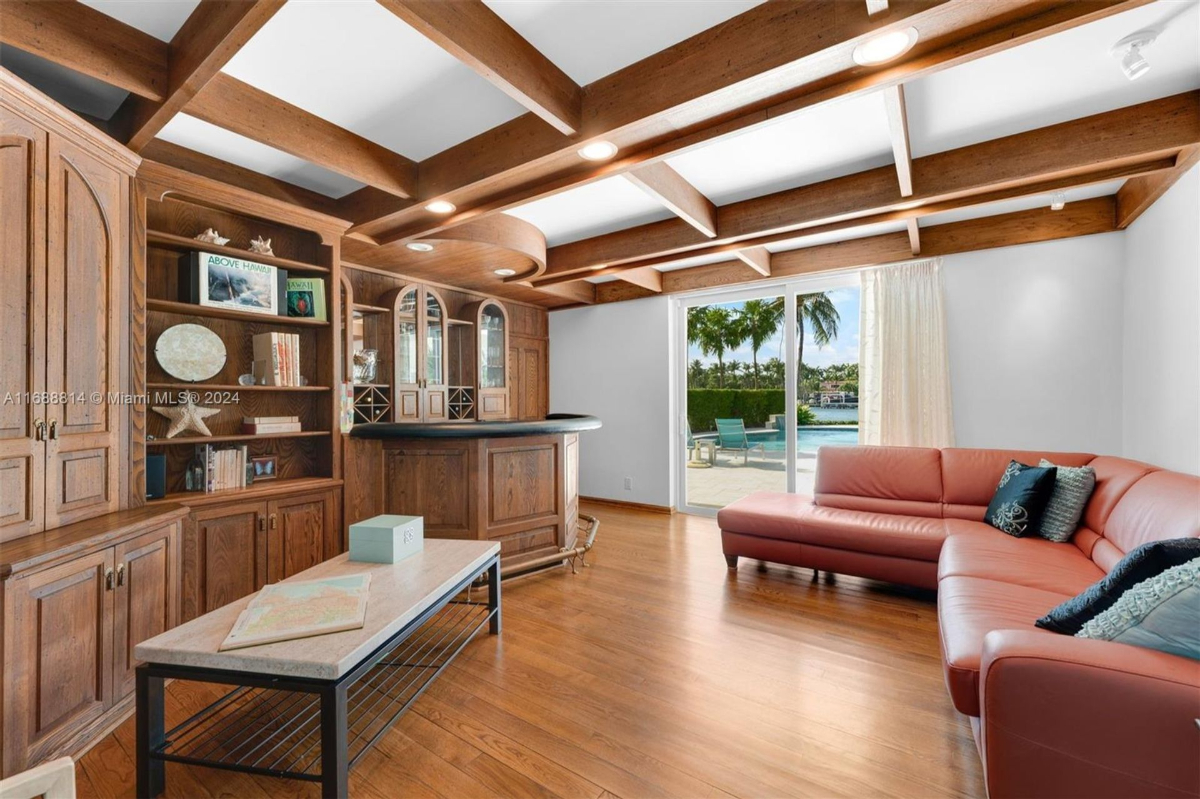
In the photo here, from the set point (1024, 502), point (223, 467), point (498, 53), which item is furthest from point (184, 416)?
point (1024, 502)

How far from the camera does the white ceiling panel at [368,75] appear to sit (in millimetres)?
1721

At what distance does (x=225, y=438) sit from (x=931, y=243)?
5.12 m

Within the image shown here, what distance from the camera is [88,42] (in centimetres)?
175

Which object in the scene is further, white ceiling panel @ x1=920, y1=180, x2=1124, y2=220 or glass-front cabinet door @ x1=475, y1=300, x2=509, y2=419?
glass-front cabinet door @ x1=475, y1=300, x2=509, y2=419

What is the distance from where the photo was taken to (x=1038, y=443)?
370 cm

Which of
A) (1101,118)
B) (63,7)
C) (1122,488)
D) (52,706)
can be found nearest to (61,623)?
(52,706)

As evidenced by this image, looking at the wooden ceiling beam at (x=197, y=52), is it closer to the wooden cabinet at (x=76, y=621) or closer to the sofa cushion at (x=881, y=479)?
the wooden cabinet at (x=76, y=621)

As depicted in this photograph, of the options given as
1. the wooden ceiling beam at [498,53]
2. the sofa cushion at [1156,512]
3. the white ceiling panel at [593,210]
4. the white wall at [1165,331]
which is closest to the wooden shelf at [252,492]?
the white ceiling panel at [593,210]

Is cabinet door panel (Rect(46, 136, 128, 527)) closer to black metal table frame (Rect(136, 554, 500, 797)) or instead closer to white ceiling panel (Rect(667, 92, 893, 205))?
black metal table frame (Rect(136, 554, 500, 797))

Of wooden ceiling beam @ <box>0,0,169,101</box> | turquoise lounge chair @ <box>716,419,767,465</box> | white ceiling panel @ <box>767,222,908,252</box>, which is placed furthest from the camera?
turquoise lounge chair @ <box>716,419,767,465</box>

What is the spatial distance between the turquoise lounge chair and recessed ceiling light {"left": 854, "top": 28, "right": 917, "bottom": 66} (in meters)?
3.70

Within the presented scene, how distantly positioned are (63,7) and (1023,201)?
5088mm

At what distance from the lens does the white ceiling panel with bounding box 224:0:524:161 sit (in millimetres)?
1721

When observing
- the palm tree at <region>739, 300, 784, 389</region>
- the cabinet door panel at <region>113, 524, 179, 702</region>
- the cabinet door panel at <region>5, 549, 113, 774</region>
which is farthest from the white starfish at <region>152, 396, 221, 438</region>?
the palm tree at <region>739, 300, 784, 389</region>
